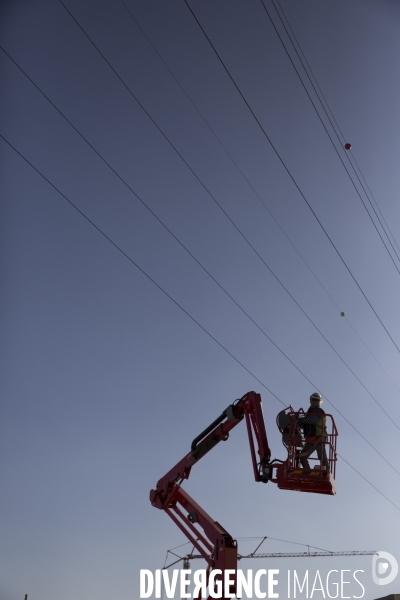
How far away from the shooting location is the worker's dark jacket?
1496 centimetres

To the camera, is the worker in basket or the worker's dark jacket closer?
the worker in basket

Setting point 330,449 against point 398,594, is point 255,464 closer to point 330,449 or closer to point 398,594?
point 330,449

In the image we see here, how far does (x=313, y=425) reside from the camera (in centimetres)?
1503

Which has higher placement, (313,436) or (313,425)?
(313,425)

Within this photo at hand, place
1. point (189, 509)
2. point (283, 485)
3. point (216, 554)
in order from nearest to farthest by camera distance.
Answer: point (283, 485) → point (216, 554) → point (189, 509)

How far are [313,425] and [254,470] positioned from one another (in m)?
1.64

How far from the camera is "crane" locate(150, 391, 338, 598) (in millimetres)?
14570

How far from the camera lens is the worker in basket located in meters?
14.8

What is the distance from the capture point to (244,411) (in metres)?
16.4

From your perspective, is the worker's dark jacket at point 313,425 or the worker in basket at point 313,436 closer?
the worker in basket at point 313,436

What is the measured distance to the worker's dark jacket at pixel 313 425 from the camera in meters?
15.0

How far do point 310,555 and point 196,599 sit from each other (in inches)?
3513

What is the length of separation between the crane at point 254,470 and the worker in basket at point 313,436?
0.06 meters

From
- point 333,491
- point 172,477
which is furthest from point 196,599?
point 333,491
